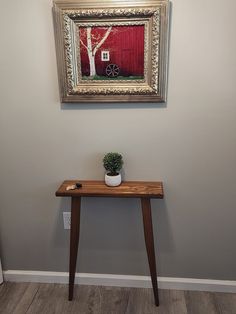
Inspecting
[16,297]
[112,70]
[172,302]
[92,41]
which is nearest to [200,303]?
[172,302]

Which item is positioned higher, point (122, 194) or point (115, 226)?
point (122, 194)

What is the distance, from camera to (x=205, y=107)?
1383mm

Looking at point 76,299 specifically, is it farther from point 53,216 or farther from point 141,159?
point 141,159

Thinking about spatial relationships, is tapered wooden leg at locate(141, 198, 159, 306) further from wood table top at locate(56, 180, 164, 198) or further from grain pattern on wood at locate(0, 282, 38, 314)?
grain pattern on wood at locate(0, 282, 38, 314)

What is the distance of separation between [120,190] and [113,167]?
0.44 feet

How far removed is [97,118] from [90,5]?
1.87 ft

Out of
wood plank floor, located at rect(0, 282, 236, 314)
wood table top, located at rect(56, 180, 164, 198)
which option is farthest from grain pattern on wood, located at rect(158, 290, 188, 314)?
wood table top, located at rect(56, 180, 164, 198)

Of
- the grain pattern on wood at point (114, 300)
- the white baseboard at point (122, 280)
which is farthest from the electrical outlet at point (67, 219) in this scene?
the grain pattern on wood at point (114, 300)

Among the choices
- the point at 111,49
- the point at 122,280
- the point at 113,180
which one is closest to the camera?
the point at 111,49

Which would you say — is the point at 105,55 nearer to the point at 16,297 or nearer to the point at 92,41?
the point at 92,41

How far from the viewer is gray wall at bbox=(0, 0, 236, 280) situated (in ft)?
4.36

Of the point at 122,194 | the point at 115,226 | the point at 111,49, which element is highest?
the point at 111,49

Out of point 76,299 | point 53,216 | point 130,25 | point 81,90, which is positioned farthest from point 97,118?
point 76,299

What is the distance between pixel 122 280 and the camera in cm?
172
